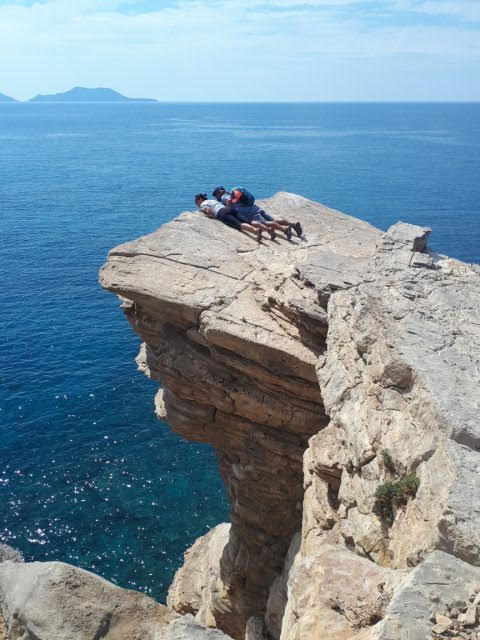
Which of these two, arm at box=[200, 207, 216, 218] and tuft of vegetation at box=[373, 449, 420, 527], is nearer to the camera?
tuft of vegetation at box=[373, 449, 420, 527]

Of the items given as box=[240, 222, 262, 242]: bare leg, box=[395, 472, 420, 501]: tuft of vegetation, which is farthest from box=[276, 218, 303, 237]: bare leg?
box=[395, 472, 420, 501]: tuft of vegetation

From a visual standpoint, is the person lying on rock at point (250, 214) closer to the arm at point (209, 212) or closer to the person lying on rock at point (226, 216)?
the person lying on rock at point (226, 216)

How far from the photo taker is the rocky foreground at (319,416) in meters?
7.72

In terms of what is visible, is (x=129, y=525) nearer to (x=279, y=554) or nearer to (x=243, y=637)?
(x=243, y=637)

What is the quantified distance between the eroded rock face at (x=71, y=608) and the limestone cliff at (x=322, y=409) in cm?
374

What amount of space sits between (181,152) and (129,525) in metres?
114

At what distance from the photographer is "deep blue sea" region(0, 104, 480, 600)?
30.7 m

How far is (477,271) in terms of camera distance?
16594 mm

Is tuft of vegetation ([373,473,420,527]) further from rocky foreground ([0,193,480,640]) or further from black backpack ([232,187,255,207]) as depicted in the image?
black backpack ([232,187,255,207])

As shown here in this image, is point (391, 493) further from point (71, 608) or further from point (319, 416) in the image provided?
point (71, 608)

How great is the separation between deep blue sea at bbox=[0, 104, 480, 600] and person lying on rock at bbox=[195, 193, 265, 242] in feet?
56.9

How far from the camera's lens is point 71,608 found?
47.9 ft

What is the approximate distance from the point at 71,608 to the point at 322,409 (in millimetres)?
8753

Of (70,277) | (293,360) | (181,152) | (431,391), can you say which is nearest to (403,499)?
(431,391)
